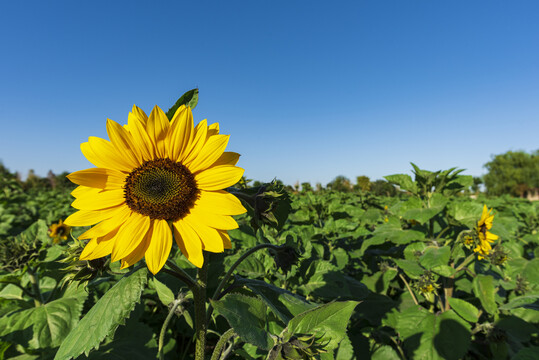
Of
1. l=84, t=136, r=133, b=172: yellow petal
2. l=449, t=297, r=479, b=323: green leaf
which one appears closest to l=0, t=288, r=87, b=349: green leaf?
l=84, t=136, r=133, b=172: yellow petal

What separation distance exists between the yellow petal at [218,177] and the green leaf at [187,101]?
0.97 feet

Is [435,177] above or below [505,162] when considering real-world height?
below

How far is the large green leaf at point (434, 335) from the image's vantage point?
7.94ft

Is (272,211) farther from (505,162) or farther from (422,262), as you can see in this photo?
(505,162)

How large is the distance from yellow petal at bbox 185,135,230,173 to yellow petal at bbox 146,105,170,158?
151 millimetres

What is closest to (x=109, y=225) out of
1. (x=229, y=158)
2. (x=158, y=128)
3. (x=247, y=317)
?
(x=158, y=128)

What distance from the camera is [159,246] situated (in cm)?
114

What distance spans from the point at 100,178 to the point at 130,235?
27cm

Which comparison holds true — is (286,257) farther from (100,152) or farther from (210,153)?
(100,152)

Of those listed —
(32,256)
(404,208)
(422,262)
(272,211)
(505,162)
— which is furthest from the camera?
(505,162)

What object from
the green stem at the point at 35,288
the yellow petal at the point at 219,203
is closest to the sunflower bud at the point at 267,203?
the yellow petal at the point at 219,203

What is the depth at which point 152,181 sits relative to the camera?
47.8 inches

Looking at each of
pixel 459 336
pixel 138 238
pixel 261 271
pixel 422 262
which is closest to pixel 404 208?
pixel 422 262

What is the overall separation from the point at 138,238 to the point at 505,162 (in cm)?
6283
